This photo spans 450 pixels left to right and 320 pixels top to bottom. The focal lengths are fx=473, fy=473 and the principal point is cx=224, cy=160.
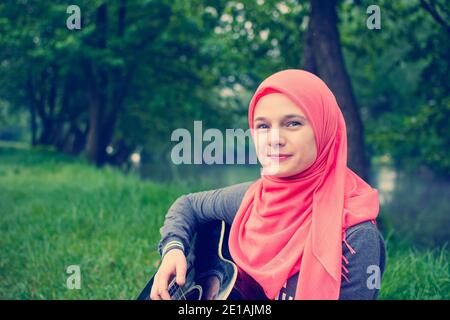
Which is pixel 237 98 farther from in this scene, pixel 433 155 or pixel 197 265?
pixel 197 265

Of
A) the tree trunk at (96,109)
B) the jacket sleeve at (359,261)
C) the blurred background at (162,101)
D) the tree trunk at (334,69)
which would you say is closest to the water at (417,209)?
the blurred background at (162,101)

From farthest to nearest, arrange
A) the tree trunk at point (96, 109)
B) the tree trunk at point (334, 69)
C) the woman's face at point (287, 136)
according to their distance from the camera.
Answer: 1. the tree trunk at point (96, 109)
2. the tree trunk at point (334, 69)
3. the woman's face at point (287, 136)

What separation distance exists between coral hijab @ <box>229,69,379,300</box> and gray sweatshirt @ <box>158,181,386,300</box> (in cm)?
4

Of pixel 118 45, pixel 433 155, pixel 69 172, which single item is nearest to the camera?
pixel 433 155

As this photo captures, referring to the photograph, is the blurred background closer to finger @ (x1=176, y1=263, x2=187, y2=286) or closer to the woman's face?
finger @ (x1=176, y1=263, x2=187, y2=286)

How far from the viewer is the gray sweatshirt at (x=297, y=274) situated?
1.52 metres

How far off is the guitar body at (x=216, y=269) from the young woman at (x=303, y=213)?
7 centimetres

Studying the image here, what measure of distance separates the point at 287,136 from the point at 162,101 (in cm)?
1030

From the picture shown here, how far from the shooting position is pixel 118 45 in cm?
1023

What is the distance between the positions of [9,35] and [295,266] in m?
9.26

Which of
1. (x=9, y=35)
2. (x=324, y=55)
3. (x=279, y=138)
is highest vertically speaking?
(x=9, y=35)

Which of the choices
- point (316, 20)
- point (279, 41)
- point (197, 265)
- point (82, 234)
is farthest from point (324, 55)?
point (197, 265)

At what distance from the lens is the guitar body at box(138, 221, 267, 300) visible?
1.78 meters

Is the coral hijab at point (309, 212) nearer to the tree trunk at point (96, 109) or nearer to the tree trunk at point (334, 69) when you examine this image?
the tree trunk at point (334, 69)
